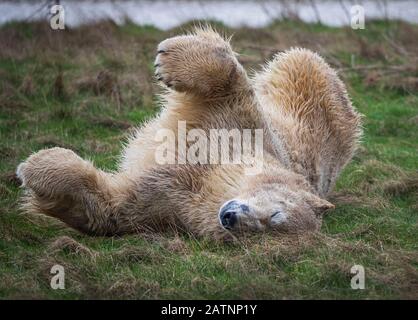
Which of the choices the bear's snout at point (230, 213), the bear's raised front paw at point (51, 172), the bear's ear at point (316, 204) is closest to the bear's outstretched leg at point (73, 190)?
the bear's raised front paw at point (51, 172)

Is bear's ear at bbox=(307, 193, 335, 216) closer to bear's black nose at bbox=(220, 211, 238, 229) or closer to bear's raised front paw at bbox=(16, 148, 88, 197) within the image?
bear's black nose at bbox=(220, 211, 238, 229)

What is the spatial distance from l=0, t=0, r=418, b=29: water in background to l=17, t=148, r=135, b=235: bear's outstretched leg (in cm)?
709

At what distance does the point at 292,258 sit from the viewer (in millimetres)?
6078

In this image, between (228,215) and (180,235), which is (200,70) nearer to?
(180,235)

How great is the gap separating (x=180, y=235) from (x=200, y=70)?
1.30m

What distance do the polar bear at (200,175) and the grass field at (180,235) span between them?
6.2 inches

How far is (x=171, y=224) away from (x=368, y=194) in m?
2.21

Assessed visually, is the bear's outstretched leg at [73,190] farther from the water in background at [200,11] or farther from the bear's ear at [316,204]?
the water in background at [200,11]

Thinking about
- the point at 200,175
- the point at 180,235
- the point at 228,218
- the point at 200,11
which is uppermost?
the point at 200,11

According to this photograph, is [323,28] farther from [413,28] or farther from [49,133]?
[49,133]

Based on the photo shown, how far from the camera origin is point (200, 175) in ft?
22.0

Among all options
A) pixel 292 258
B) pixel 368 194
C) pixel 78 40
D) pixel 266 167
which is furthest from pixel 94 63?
pixel 292 258

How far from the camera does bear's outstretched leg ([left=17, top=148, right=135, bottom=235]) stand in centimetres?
661

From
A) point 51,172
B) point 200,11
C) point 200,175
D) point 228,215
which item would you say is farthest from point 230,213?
point 200,11
